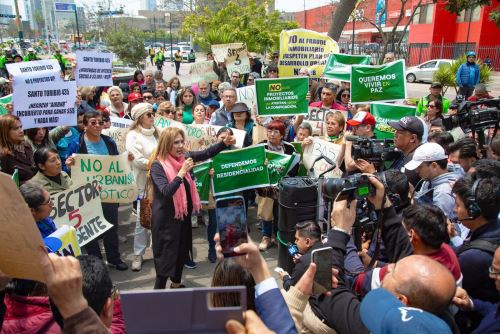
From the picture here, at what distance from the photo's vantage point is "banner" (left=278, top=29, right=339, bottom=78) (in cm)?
864

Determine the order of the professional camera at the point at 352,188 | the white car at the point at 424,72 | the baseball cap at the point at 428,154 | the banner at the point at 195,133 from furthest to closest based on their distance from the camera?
1. the white car at the point at 424,72
2. the banner at the point at 195,133
3. the baseball cap at the point at 428,154
4. the professional camera at the point at 352,188

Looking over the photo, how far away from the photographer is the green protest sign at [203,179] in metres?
5.25

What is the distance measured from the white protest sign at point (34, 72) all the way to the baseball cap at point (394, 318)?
4.96m

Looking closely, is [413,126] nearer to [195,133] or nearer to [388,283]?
[388,283]

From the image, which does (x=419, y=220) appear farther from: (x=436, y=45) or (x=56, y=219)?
(x=436, y=45)

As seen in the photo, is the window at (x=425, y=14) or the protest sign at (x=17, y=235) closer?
the protest sign at (x=17, y=235)

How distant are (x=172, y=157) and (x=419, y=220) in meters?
2.40

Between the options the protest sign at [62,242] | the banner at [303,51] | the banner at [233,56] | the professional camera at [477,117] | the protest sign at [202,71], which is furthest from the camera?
the protest sign at [202,71]

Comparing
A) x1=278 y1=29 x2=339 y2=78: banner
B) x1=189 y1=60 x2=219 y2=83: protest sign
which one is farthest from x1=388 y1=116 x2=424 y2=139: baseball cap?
x1=189 y1=60 x2=219 y2=83: protest sign

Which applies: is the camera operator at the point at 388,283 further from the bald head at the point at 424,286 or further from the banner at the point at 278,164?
the banner at the point at 278,164

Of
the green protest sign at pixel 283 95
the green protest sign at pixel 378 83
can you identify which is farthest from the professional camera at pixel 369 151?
the green protest sign at pixel 378 83

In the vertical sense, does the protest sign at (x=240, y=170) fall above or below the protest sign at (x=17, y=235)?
below

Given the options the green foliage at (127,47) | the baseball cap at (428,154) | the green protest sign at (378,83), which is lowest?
the baseball cap at (428,154)

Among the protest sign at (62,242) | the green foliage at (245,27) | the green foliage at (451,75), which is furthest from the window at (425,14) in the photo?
the protest sign at (62,242)
